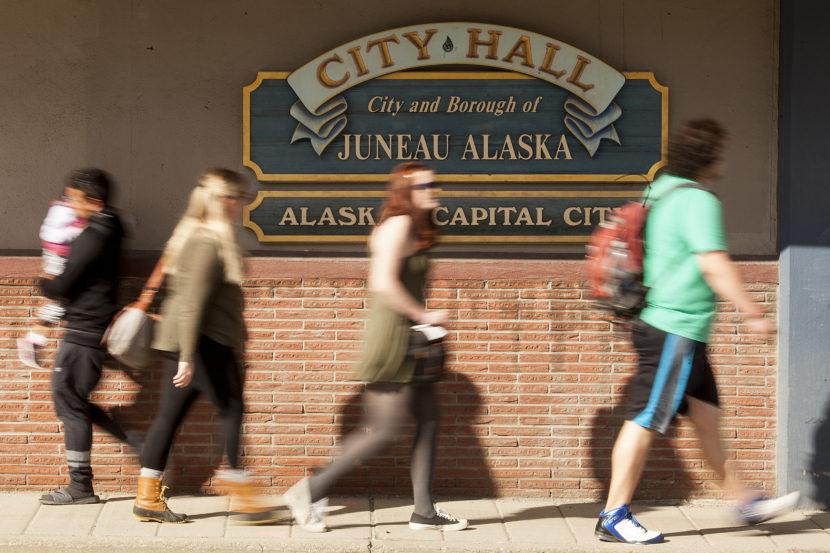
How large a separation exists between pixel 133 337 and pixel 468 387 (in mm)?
1833

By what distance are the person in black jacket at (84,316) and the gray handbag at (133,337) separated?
0.40ft

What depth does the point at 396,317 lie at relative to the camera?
15.7ft

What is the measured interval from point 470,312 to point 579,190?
0.92 meters

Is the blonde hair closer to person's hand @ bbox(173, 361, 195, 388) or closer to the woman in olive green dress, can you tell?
person's hand @ bbox(173, 361, 195, 388)

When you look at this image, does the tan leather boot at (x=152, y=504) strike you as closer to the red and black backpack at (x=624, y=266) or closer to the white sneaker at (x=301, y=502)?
the white sneaker at (x=301, y=502)

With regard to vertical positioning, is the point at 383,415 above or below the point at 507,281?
below

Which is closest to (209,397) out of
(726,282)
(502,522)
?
(502,522)

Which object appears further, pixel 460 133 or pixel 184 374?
pixel 460 133

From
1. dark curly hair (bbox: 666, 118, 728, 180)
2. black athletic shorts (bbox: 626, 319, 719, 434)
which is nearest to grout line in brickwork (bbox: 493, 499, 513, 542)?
black athletic shorts (bbox: 626, 319, 719, 434)

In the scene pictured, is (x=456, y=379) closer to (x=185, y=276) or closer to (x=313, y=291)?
(x=313, y=291)

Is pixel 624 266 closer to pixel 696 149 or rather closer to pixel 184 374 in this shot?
pixel 696 149

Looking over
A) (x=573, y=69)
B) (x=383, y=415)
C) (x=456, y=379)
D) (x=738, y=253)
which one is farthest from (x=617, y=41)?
(x=383, y=415)

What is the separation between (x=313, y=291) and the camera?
575 cm

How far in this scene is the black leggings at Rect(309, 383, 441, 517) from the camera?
4.84 meters
